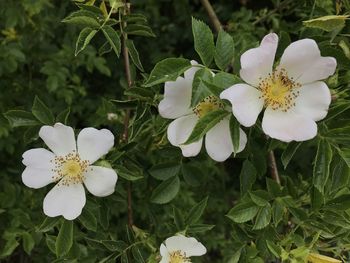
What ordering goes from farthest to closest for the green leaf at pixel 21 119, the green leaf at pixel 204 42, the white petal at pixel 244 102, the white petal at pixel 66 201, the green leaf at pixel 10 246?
the green leaf at pixel 10 246 → the green leaf at pixel 21 119 → the white petal at pixel 66 201 → the green leaf at pixel 204 42 → the white petal at pixel 244 102

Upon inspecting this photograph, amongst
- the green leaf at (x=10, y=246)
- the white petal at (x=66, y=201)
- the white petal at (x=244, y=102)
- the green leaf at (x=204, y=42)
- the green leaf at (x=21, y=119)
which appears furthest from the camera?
the green leaf at (x=10, y=246)

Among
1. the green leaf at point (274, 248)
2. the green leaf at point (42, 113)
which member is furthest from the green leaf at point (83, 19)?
the green leaf at point (274, 248)

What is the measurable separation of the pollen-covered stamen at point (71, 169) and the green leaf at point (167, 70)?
0.28 metres

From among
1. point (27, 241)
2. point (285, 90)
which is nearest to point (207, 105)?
point (285, 90)

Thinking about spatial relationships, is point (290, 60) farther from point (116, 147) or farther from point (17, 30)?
point (17, 30)

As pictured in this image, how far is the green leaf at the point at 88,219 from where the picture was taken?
4.19ft

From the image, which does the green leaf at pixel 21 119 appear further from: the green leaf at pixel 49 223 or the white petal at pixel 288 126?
the white petal at pixel 288 126

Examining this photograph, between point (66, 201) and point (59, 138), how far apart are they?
128 mm

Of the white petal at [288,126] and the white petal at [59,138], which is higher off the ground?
the white petal at [288,126]

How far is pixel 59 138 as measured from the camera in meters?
1.29

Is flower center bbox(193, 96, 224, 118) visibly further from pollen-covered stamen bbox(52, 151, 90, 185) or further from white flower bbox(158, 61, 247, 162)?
pollen-covered stamen bbox(52, 151, 90, 185)

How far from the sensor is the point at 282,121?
3.57 ft

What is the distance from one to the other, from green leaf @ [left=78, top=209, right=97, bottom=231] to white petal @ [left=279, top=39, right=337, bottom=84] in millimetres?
490

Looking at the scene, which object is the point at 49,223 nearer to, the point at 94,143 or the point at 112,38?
the point at 94,143
